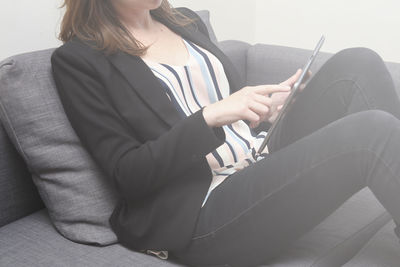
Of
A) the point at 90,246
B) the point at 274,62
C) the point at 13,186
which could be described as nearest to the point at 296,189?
the point at 90,246

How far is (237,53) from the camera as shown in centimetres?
184

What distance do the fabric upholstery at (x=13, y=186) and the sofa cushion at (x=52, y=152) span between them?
67mm

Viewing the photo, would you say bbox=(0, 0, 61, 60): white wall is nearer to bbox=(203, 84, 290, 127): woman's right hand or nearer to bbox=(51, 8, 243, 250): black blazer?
bbox=(51, 8, 243, 250): black blazer

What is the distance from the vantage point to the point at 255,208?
1.06 meters

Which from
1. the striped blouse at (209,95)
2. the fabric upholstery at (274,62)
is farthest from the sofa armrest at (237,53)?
the striped blouse at (209,95)

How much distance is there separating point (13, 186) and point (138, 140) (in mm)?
325

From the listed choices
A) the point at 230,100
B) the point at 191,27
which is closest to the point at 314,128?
the point at 230,100

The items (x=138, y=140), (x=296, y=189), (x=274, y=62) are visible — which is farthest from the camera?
(x=274, y=62)

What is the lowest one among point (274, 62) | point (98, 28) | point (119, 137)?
point (274, 62)

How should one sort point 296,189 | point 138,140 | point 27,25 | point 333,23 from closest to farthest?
point 296,189 → point 138,140 → point 27,25 → point 333,23

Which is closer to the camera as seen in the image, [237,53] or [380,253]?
[380,253]

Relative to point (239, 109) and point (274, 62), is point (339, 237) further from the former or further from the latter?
point (274, 62)

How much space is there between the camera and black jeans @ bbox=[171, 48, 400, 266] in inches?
39.1

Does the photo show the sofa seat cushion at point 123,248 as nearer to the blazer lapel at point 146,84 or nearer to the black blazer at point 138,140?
the black blazer at point 138,140
